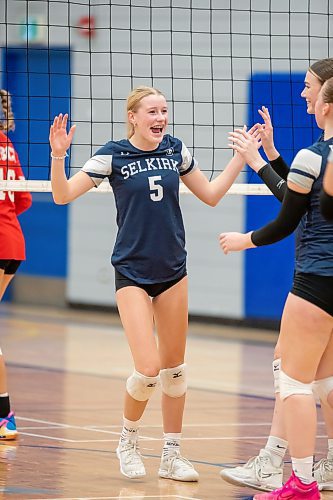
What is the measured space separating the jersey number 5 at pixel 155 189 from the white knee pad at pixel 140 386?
2.95ft

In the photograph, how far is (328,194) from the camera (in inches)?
205

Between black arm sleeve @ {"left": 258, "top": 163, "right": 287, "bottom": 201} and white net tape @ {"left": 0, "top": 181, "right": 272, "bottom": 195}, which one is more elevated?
black arm sleeve @ {"left": 258, "top": 163, "right": 287, "bottom": 201}

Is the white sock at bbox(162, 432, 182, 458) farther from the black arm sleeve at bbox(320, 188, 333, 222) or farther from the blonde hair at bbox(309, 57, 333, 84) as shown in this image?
the blonde hair at bbox(309, 57, 333, 84)

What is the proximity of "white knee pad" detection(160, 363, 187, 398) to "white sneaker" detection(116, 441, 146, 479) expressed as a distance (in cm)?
33

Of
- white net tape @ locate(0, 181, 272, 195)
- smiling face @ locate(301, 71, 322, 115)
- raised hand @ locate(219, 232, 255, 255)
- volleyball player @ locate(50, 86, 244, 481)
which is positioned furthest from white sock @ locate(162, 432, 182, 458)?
smiling face @ locate(301, 71, 322, 115)

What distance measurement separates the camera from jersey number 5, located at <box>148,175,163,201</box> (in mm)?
6496

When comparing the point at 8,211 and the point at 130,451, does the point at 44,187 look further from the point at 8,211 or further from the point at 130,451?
the point at 130,451

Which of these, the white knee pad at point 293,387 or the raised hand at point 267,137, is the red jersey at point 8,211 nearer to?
the raised hand at point 267,137

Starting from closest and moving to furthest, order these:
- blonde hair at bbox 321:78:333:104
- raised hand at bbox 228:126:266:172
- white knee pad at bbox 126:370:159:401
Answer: blonde hair at bbox 321:78:333:104
raised hand at bbox 228:126:266:172
white knee pad at bbox 126:370:159:401

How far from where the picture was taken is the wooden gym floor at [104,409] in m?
6.45

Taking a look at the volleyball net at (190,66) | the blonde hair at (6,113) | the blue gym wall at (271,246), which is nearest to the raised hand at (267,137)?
the blonde hair at (6,113)

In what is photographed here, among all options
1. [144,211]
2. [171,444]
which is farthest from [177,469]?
[144,211]

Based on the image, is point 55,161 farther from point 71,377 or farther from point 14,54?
point 14,54

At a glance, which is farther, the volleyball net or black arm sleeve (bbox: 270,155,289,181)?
the volleyball net
